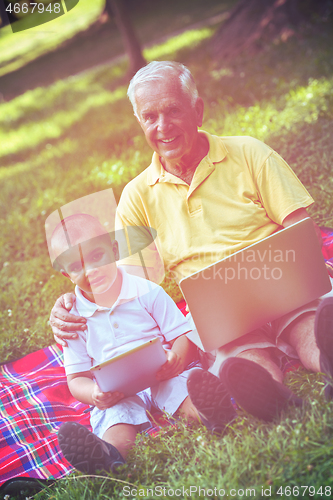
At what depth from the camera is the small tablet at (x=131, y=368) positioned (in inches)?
68.6

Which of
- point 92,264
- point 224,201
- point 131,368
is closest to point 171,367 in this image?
point 131,368

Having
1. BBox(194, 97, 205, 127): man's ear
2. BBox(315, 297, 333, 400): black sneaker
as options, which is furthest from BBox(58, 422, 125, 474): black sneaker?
BBox(194, 97, 205, 127): man's ear

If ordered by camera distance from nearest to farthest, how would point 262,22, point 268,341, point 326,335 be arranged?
1. point 326,335
2. point 268,341
3. point 262,22

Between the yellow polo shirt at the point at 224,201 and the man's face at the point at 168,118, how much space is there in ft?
0.38

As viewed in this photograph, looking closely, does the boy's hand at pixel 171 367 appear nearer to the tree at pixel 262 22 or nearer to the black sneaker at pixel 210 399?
the black sneaker at pixel 210 399

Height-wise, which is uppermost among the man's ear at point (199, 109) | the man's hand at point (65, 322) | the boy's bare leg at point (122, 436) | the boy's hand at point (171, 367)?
the man's ear at point (199, 109)

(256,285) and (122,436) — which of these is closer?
(256,285)

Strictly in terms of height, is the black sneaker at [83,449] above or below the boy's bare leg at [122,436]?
above

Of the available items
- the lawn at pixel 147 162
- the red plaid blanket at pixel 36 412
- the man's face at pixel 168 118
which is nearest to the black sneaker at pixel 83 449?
the lawn at pixel 147 162

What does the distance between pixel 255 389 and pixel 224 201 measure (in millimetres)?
958

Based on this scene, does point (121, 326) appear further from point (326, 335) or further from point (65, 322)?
point (326, 335)

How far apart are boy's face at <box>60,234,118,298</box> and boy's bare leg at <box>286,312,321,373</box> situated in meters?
0.89

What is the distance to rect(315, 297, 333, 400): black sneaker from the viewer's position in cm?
158

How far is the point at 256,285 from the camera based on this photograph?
5.85ft
